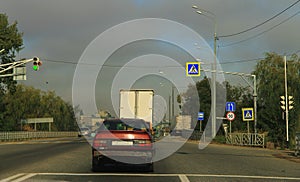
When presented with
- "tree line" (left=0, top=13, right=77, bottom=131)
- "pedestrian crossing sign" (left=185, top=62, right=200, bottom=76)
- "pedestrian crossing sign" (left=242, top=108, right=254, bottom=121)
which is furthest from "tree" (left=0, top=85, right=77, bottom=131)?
"pedestrian crossing sign" (left=242, top=108, right=254, bottom=121)

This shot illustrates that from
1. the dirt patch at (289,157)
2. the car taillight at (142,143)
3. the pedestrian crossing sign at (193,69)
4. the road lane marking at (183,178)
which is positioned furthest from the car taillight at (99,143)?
the pedestrian crossing sign at (193,69)

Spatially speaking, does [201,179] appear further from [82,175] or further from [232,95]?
[232,95]

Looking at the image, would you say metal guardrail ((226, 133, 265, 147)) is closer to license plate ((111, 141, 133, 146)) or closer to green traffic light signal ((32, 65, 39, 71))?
green traffic light signal ((32, 65, 39, 71))

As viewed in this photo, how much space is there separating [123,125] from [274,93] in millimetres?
28143

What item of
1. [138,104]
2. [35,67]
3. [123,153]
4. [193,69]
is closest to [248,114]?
[193,69]

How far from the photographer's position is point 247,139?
3319cm

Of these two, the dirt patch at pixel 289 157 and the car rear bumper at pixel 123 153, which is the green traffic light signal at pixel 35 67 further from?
the car rear bumper at pixel 123 153

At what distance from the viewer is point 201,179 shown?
33.2 feet

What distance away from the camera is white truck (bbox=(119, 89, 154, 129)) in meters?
22.6

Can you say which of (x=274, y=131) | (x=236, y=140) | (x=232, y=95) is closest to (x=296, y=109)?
(x=274, y=131)

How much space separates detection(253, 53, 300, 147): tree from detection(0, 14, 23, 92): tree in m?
32.9

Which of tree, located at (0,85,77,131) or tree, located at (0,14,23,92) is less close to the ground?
tree, located at (0,14,23,92)

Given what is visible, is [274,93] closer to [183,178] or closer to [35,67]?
[35,67]

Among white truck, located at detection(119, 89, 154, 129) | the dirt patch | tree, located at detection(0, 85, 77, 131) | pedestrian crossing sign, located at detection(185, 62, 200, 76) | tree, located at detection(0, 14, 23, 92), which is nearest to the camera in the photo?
the dirt patch
